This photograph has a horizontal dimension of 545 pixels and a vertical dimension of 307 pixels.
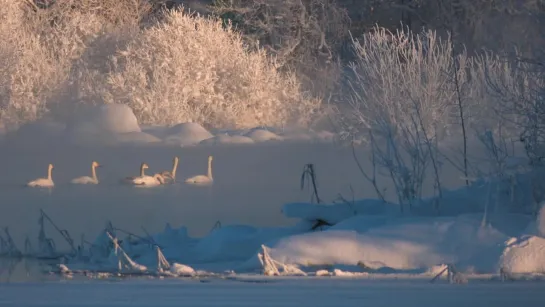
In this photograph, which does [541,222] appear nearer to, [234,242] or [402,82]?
[234,242]

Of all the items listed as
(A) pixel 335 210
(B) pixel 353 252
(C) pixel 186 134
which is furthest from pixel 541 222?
(C) pixel 186 134

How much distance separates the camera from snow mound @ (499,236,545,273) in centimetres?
755

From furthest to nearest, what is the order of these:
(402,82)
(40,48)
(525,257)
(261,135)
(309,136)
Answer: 1. (40,48)
2. (309,136)
3. (261,135)
4. (402,82)
5. (525,257)

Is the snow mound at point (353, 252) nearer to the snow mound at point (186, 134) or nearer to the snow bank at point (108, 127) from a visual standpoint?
the snow mound at point (186, 134)

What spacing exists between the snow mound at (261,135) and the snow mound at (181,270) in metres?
15.7

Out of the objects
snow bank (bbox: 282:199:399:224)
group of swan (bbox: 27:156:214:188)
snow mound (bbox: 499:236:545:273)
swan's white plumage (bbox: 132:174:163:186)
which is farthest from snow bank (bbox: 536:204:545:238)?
swan's white plumage (bbox: 132:174:163:186)

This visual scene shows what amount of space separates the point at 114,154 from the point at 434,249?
16.5 meters

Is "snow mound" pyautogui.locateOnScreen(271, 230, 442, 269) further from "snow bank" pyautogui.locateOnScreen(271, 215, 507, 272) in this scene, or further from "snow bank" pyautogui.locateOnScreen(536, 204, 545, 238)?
"snow bank" pyautogui.locateOnScreen(536, 204, 545, 238)

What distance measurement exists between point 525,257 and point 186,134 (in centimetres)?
1610

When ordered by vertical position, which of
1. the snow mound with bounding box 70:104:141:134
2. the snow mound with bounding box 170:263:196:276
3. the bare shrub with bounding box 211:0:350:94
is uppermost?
the bare shrub with bounding box 211:0:350:94

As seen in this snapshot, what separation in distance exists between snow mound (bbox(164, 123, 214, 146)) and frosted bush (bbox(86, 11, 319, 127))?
3.35 ft

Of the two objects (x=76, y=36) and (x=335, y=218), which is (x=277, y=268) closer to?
(x=335, y=218)

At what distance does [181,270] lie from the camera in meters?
7.68

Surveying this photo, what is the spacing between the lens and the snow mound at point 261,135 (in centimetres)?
2350
